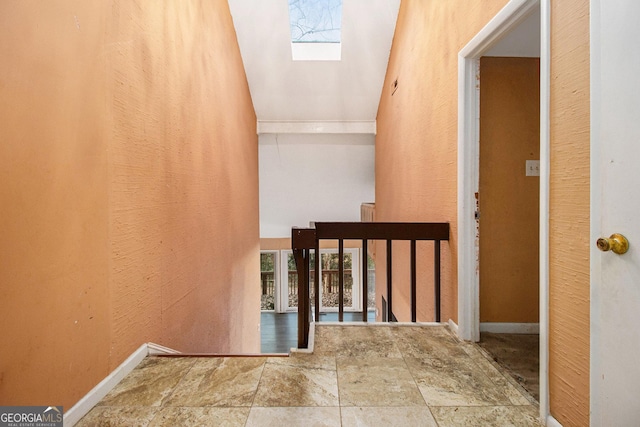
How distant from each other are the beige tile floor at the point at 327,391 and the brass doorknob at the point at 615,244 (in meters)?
0.80

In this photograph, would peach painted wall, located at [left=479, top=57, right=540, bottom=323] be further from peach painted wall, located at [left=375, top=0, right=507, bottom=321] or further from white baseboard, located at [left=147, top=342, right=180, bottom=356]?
white baseboard, located at [left=147, top=342, right=180, bottom=356]

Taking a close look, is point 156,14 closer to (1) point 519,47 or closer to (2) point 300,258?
(2) point 300,258

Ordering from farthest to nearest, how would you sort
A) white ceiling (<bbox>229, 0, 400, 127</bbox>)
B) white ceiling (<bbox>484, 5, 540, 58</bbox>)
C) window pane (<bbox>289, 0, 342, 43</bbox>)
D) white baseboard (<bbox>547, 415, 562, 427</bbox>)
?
window pane (<bbox>289, 0, 342, 43</bbox>)
white ceiling (<bbox>229, 0, 400, 127</bbox>)
white ceiling (<bbox>484, 5, 540, 58</bbox>)
white baseboard (<bbox>547, 415, 562, 427</bbox>)

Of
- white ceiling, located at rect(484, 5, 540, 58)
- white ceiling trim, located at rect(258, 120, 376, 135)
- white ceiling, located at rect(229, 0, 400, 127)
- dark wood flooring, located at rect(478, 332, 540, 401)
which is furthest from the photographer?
white ceiling trim, located at rect(258, 120, 376, 135)

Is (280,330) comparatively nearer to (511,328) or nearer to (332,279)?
(332,279)

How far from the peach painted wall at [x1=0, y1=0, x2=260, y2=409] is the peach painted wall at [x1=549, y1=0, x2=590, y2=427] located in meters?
1.89

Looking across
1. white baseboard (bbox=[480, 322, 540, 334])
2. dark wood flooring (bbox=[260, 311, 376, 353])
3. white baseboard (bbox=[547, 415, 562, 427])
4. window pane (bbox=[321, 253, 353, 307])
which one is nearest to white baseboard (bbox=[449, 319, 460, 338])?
white baseboard (bbox=[480, 322, 540, 334])

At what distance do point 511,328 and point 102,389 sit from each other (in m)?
2.54

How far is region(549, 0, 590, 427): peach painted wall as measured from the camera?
1.14 meters

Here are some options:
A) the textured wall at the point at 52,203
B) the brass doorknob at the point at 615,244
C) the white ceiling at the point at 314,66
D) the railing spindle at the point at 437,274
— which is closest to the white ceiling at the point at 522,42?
the railing spindle at the point at 437,274

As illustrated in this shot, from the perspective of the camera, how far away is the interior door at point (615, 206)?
948mm

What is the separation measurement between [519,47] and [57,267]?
9.85 ft

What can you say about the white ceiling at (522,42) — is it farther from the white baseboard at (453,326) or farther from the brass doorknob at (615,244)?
the white baseboard at (453,326)

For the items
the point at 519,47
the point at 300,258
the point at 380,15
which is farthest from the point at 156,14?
the point at 380,15
